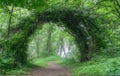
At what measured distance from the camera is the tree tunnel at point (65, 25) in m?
14.9

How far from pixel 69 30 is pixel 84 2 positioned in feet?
12.7

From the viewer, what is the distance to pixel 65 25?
→ 1880cm

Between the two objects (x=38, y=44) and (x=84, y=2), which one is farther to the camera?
(x=38, y=44)

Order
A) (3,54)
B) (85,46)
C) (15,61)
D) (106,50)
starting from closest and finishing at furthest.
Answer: (3,54) → (15,61) → (106,50) → (85,46)

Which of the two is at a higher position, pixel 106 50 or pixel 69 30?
pixel 69 30

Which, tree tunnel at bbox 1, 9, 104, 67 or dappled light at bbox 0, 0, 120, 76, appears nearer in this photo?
dappled light at bbox 0, 0, 120, 76

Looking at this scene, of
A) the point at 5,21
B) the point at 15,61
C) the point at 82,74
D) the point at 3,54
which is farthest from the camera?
the point at 5,21

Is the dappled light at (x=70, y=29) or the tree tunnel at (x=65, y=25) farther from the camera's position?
the tree tunnel at (x=65, y=25)

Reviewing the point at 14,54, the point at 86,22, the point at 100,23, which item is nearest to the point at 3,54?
the point at 14,54

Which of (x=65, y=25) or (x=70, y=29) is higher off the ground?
(x=65, y=25)

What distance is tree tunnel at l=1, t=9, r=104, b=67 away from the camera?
49.0 ft

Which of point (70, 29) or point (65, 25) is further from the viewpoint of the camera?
point (70, 29)

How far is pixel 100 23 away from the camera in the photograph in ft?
56.3

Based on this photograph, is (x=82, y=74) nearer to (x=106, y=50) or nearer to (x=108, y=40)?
(x=106, y=50)
